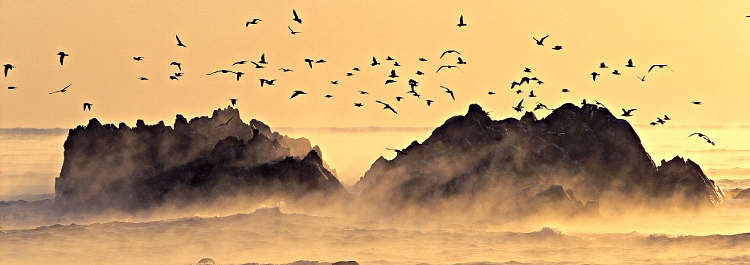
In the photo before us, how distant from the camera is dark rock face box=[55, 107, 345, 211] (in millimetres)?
78438

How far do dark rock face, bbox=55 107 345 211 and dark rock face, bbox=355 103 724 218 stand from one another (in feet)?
32.3

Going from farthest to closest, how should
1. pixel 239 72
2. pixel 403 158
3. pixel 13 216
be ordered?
pixel 13 216
pixel 403 158
pixel 239 72

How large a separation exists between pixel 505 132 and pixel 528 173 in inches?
245

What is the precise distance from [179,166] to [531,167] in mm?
40518

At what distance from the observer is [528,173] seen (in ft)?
239

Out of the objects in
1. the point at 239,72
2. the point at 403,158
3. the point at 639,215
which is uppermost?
the point at 239,72

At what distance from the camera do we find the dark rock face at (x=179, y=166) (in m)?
78.4

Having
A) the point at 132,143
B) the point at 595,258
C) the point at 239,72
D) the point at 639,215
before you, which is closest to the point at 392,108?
the point at 239,72

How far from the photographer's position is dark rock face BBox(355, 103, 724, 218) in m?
72.4

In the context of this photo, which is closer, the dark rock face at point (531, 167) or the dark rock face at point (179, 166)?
the dark rock face at point (531, 167)

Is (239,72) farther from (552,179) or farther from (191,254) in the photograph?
(552,179)

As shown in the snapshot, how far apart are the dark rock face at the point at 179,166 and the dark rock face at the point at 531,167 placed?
32.3 ft

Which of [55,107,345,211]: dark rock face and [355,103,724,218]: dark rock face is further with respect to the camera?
[55,107,345,211]: dark rock face

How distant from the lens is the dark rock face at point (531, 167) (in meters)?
72.4
